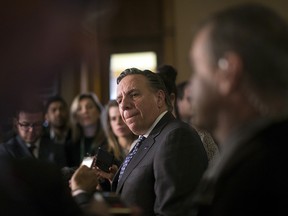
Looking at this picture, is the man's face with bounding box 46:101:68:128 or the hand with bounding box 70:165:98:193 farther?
the man's face with bounding box 46:101:68:128

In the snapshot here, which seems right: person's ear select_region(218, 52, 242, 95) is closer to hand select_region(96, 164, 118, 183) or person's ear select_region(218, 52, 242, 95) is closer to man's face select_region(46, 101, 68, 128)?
hand select_region(96, 164, 118, 183)

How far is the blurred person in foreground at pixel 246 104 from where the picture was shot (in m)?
1.24

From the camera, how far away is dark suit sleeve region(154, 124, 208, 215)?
192 centimetres

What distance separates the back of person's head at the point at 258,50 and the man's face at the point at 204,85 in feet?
0.09

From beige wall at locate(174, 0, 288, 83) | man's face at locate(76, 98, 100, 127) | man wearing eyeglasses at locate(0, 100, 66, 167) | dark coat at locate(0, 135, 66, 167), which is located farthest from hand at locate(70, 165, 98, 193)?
beige wall at locate(174, 0, 288, 83)

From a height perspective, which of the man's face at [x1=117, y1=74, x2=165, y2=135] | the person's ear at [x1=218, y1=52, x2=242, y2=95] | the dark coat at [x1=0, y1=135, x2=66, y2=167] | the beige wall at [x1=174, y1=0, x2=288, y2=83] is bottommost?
the dark coat at [x1=0, y1=135, x2=66, y2=167]

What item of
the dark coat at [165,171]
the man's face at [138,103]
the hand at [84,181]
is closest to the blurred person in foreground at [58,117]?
the man's face at [138,103]

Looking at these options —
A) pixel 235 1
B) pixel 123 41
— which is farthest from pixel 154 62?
pixel 235 1

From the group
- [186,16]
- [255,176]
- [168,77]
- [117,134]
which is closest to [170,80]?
[168,77]

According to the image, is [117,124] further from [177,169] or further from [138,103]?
[177,169]

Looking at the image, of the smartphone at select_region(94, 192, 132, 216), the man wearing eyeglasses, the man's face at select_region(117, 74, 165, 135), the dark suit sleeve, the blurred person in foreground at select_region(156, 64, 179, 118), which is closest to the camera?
the smartphone at select_region(94, 192, 132, 216)

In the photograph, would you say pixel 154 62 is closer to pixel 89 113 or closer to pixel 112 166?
pixel 89 113

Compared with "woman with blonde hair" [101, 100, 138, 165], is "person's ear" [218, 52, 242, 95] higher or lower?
higher

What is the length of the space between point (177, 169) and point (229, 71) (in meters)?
0.75
